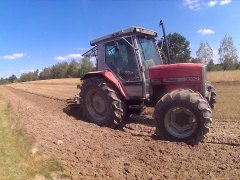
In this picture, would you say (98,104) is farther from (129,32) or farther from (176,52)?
(176,52)

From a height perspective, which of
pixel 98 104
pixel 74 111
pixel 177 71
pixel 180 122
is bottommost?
pixel 74 111

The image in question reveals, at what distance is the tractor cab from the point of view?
852cm

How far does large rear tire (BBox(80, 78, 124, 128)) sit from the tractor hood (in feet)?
3.96

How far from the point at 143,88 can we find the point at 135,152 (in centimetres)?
263

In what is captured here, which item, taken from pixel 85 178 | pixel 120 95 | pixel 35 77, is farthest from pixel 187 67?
pixel 35 77

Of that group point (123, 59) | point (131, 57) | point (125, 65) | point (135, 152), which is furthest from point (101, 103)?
point (135, 152)

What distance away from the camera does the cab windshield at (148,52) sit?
28.7 ft

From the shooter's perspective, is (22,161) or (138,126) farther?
(138,126)

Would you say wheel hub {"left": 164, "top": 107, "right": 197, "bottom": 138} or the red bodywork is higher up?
the red bodywork

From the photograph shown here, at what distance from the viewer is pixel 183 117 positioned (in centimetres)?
713

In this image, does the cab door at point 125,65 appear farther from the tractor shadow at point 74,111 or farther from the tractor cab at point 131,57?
the tractor shadow at point 74,111

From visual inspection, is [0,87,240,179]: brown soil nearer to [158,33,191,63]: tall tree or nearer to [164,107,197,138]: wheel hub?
[164,107,197,138]: wheel hub

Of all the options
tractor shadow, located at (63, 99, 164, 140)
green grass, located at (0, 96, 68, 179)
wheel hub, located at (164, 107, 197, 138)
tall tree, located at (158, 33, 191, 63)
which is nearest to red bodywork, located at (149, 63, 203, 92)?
wheel hub, located at (164, 107, 197, 138)

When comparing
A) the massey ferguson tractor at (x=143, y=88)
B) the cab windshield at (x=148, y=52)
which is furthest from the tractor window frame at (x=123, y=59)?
the cab windshield at (x=148, y=52)
